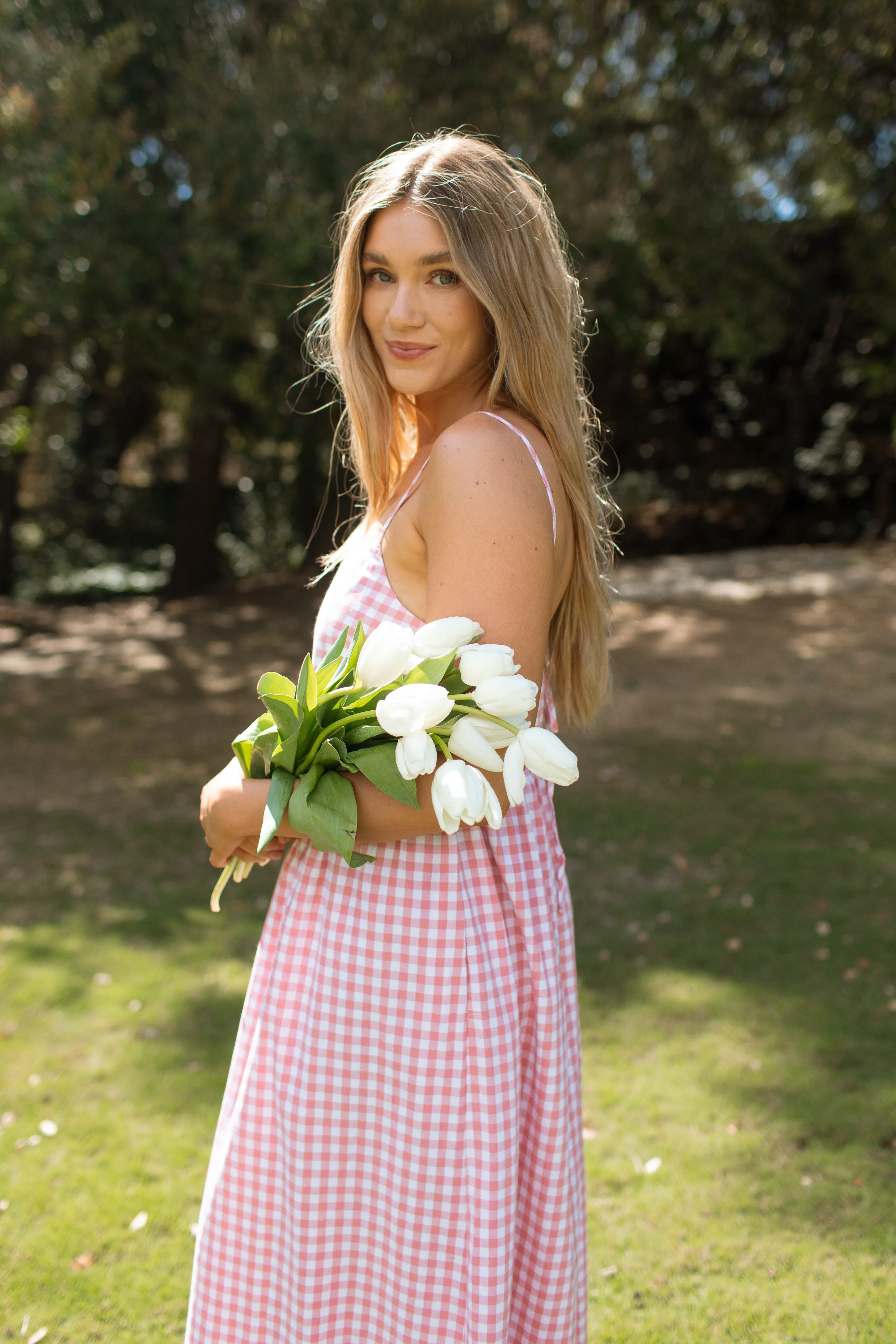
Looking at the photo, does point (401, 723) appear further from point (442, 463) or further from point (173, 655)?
point (173, 655)

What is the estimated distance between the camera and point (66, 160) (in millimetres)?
6184

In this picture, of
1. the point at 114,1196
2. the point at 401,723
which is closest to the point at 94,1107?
the point at 114,1196

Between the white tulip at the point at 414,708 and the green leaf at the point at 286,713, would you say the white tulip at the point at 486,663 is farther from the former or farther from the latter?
the green leaf at the point at 286,713

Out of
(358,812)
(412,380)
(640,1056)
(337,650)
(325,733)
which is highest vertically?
(412,380)

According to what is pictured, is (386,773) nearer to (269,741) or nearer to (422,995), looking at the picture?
(269,741)

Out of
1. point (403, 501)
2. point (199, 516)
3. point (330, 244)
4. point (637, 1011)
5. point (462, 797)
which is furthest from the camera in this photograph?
point (199, 516)

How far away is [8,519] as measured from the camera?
1405 centimetres

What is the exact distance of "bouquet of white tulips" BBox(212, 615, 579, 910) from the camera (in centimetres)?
126

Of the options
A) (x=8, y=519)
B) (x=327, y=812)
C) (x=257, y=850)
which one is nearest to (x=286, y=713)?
(x=327, y=812)

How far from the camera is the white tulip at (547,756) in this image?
128 centimetres

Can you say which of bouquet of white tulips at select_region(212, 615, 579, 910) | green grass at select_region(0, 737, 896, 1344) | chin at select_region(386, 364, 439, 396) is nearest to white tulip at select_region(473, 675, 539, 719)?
bouquet of white tulips at select_region(212, 615, 579, 910)

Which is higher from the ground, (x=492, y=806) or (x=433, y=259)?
(x=433, y=259)

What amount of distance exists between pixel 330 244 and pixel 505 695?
514cm

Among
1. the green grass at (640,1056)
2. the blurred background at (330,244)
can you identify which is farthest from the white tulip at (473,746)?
the green grass at (640,1056)
